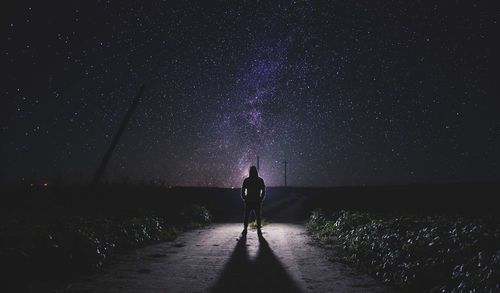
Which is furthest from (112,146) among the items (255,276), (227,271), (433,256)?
(433,256)

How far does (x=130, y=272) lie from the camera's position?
5.76m

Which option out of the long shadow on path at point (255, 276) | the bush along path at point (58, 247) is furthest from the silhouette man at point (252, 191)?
the bush along path at point (58, 247)

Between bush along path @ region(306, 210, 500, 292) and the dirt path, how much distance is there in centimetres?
44

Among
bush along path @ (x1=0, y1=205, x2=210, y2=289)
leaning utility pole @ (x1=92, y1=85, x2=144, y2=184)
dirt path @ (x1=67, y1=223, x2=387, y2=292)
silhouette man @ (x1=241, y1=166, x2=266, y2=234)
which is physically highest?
leaning utility pole @ (x1=92, y1=85, x2=144, y2=184)

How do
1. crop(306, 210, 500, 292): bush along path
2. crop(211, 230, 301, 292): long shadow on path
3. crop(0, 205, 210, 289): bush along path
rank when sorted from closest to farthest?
crop(306, 210, 500, 292): bush along path, crop(211, 230, 301, 292): long shadow on path, crop(0, 205, 210, 289): bush along path

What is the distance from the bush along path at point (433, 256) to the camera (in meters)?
3.78

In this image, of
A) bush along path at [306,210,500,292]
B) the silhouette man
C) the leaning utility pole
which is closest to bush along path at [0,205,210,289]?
the silhouette man

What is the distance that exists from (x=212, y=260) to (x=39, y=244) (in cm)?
305

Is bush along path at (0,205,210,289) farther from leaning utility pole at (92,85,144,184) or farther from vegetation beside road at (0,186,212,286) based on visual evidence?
leaning utility pole at (92,85,144,184)

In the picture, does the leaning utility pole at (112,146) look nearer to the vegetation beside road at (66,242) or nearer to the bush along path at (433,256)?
the vegetation beside road at (66,242)

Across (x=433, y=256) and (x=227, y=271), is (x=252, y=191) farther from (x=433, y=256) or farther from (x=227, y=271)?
(x=433, y=256)

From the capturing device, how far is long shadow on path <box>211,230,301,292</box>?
4.84 metres

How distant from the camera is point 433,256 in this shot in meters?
4.70

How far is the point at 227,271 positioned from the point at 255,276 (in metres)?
0.57
